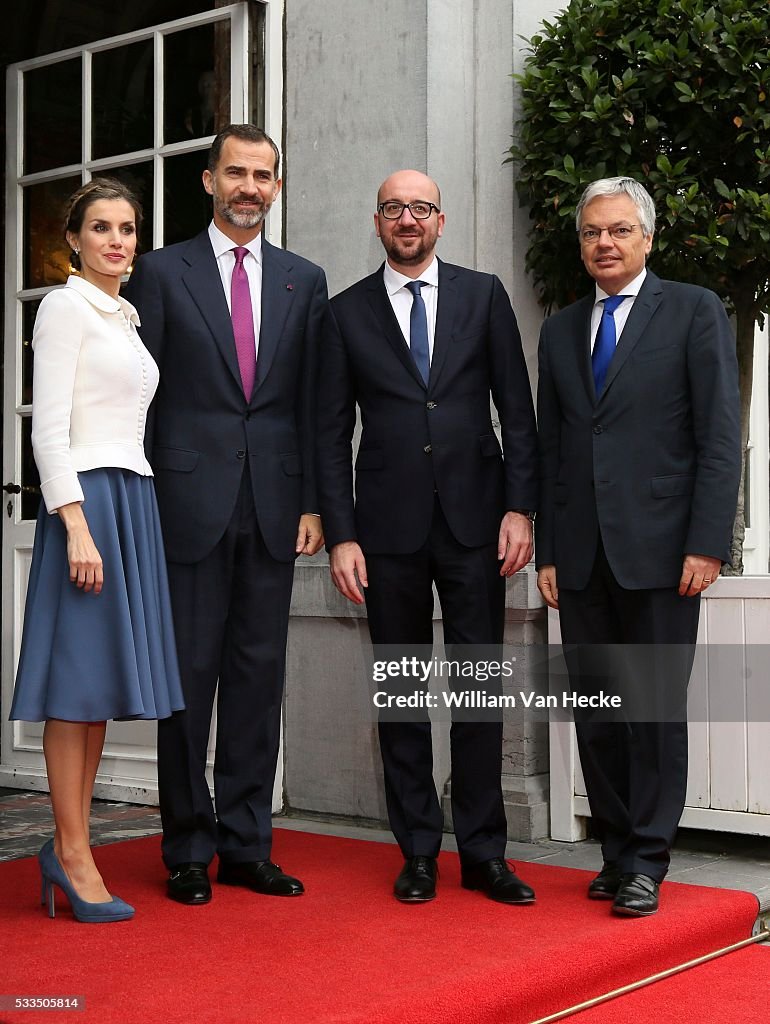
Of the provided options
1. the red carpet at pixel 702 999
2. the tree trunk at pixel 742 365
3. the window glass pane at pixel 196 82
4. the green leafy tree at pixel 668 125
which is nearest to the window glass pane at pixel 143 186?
the window glass pane at pixel 196 82

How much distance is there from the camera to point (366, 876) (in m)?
3.48

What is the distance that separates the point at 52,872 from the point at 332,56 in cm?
274

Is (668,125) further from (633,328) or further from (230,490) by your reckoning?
(230,490)

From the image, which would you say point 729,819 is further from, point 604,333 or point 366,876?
point 604,333

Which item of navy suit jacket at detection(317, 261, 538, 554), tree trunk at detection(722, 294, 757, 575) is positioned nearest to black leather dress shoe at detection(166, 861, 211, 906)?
navy suit jacket at detection(317, 261, 538, 554)

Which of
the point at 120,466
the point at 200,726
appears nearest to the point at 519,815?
the point at 200,726

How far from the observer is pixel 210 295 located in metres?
3.29

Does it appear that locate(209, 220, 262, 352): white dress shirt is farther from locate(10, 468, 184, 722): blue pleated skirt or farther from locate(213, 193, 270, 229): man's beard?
locate(10, 468, 184, 722): blue pleated skirt

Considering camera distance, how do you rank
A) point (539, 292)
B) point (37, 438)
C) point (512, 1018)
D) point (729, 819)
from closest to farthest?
1. point (512, 1018)
2. point (37, 438)
3. point (729, 819)
4. point (539, 292)

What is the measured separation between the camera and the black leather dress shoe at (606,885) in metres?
3.21

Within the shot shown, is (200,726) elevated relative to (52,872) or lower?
elevated

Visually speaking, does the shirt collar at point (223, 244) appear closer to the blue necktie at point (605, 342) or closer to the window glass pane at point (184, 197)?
the blue necktie at point (605, 342)

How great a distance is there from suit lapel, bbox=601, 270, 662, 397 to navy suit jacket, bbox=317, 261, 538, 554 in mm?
242

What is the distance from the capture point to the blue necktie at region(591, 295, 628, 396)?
325cm
